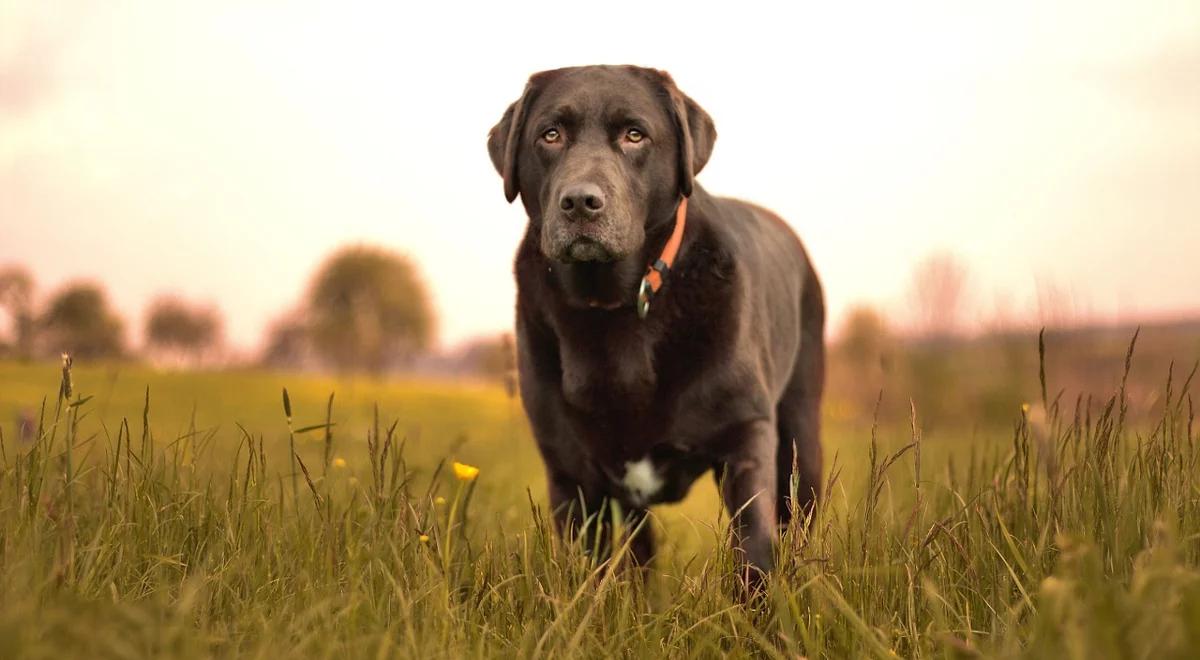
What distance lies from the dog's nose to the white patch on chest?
108cm

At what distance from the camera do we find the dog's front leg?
3857 mm

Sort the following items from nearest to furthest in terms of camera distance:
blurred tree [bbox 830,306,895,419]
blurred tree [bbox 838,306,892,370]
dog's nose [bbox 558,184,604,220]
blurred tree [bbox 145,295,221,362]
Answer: dog's nose [bbox 558,184,604,220] < blurred tree [bbox 830,306,895,419] < blurred tree [bbox 838,306,892,370] < blurred tree [bbox 145,295,221,362]

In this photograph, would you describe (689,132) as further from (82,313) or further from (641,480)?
(82,313)

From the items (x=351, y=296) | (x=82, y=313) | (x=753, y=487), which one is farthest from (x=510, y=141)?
(x=351, y=296)

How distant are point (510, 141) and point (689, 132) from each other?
70 cm

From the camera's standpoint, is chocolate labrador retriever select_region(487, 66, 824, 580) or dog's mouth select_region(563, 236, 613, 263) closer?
dog's mouth select_region(563, 236, 613, 263)

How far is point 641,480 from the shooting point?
164 inches

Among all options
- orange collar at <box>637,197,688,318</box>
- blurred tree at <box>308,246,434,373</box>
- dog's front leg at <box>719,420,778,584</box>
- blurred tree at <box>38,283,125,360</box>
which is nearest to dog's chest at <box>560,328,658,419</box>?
orange collar at <box>637,197,688,318</box>

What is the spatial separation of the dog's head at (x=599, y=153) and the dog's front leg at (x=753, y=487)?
88cm

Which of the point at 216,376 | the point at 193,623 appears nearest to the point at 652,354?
→ the point at 193,623

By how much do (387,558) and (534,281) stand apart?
4.85 ft

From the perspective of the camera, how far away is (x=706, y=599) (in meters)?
3.12

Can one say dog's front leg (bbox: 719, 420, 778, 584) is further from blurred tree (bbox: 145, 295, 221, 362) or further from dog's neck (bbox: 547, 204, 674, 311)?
blurred tree (bbox: 145, 295, 221, 362)

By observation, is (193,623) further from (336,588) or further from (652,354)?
(652,354)
